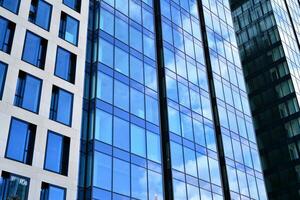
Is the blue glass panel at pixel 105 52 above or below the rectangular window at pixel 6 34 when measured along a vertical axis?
above

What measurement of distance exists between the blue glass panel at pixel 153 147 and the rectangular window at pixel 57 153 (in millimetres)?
9002

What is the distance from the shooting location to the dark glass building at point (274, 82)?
63287 millimetres

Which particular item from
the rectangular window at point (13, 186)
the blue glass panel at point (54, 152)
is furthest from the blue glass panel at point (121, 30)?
the rectangular window at point (13, 186)

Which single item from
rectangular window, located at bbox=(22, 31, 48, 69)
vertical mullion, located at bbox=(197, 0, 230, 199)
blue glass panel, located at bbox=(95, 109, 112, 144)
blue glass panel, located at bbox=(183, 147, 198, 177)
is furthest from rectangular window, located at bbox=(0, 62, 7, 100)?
vertical mullion, located at bbox=(197, 0, 230, 199)

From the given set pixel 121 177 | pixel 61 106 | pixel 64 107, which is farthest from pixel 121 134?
pixel 61 106

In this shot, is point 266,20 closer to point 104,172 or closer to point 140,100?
point 140,100

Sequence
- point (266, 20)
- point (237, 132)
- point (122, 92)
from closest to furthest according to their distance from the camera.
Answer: point (122, 92) → point (237, 132) → point (266, 20)

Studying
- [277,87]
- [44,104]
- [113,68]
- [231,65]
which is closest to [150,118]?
[113,68]

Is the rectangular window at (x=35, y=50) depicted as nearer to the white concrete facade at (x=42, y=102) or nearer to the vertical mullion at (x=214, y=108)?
the white concrete facade at (x=42, y=102)

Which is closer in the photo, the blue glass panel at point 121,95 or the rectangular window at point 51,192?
the rectangular window at point 51,192

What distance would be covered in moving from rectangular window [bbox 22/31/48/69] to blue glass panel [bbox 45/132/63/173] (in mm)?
5431

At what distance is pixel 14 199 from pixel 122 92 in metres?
18.5

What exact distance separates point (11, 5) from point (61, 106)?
8.19 m

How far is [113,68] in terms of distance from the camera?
37.7 m
